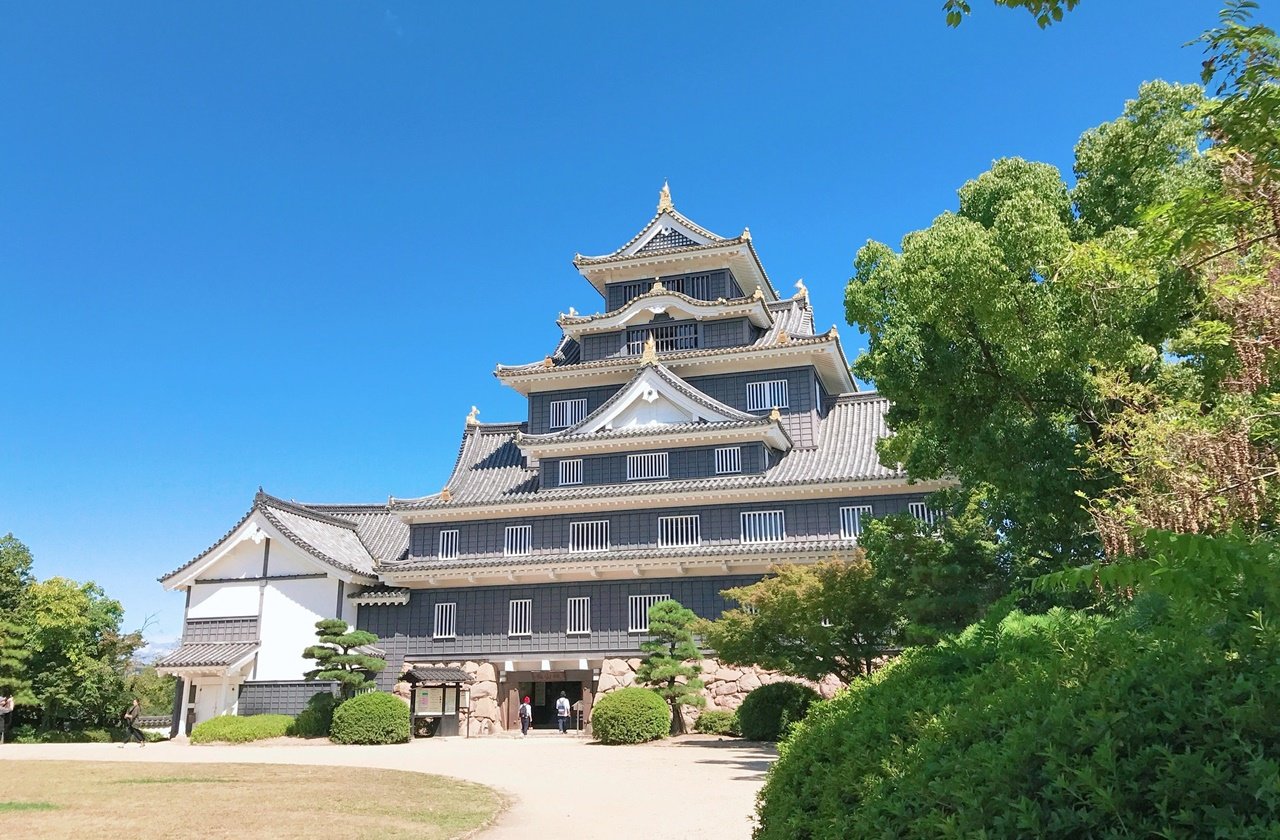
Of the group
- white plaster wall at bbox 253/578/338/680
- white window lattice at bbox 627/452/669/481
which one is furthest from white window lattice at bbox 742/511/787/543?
white plaster wall at bbox 253/578/338/680

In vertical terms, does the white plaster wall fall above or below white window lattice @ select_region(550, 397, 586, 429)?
below

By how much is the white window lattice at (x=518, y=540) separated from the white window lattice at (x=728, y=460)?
303 inches

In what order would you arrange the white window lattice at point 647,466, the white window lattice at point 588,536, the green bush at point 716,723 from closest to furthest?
the green bush at point 716,723
the white window lattice at point 588,536
the white window lattice at point 647,466

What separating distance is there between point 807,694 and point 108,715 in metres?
28.3

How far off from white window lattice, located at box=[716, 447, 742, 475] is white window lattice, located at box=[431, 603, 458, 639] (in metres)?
11.5

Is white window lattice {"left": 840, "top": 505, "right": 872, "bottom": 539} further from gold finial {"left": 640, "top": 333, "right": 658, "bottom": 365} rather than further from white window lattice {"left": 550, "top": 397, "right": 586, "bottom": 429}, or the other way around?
white window lattice {"left": 550, "top": 397, "right": 586, "bottom": 429}

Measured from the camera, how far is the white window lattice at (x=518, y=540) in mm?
35312

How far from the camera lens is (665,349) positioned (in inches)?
1502

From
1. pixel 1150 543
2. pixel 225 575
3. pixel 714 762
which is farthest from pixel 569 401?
pixel 1150 543

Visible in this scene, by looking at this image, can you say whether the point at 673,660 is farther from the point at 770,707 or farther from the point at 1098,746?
the point at 1098,746

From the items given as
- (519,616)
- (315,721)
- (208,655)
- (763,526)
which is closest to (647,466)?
(763,526)

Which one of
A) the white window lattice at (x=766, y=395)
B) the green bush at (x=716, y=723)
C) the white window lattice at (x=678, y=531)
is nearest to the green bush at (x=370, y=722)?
the green bush at (x=716, y=723)

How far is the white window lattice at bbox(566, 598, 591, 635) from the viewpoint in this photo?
110 feet

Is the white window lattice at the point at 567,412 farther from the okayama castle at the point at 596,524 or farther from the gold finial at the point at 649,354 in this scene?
the gold finial at the point at 649,354
